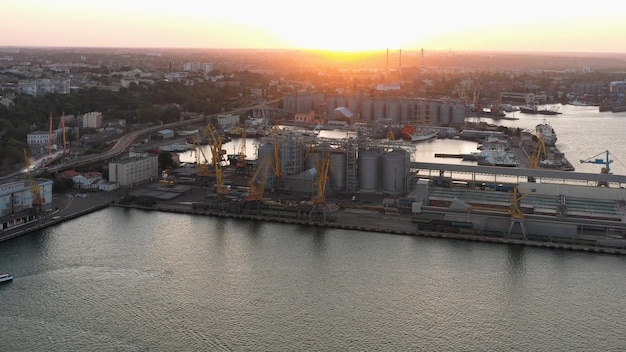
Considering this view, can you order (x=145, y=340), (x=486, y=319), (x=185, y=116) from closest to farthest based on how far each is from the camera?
(x=145, y=340) → (x=486, y=319) → (x=185, y=116)

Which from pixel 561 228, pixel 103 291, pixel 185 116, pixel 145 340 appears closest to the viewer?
pixel 145 340

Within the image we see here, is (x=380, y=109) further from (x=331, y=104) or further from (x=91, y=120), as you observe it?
(x=91, y=120)

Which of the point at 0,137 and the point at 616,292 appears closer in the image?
the point at 616,292

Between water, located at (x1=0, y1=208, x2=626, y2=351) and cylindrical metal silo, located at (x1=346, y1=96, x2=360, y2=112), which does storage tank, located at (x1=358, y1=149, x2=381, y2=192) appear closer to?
water, located at (x1=0, y1=208, x2=626, y2=351)

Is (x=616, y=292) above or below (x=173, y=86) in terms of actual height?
below

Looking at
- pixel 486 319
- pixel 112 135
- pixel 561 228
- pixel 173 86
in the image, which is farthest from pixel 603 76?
pixel 486 319

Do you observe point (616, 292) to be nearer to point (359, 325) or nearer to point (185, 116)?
point (359, 325)
